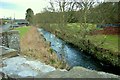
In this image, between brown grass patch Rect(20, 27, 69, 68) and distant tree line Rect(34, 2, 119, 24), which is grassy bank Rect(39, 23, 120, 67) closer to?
distant tree line Rect(34, 2, 119, 24)

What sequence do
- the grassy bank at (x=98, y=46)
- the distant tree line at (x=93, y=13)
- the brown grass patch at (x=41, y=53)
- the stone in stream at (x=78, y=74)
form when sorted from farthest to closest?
the distant tree line at (x=93, y=13) < the grassy bank at (x=98, y=46) < the brown grass patch at (x=41, y=53) < the stone in stream at (x=78, y=74)

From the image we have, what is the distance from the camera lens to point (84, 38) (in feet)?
69.2

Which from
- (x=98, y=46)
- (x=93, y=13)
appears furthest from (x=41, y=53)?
(x=93, y=13)

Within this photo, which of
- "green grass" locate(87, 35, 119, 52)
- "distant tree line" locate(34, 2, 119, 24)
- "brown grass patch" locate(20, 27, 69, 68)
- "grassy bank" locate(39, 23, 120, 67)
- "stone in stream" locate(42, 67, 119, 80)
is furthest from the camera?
"distant tree line" locate(34, 2, 119, 24)

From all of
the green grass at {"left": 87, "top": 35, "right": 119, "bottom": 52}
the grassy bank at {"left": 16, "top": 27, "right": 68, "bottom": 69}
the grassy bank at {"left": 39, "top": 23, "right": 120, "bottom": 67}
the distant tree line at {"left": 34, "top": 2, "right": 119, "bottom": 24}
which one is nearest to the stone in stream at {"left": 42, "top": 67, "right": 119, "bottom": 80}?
the grassy bank at {"left": 16, "top": 27, "right": 68, "bottom": 69}

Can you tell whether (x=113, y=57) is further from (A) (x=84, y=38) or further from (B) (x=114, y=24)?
(B) (x=114, y=24)

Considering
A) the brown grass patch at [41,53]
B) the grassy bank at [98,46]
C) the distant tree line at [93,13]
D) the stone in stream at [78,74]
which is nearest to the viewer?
the stone in stream at [78,74]

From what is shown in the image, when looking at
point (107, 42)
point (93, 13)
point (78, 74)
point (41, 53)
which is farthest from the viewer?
point (93, 13)

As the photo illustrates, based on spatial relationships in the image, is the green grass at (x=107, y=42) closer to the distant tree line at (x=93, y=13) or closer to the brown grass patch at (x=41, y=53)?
the distant tree line at (x=93, y=13)

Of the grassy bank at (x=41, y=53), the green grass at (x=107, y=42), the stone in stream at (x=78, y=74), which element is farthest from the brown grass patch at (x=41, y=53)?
the green grass at (x=107, y=42)

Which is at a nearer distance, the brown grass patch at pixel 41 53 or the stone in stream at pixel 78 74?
the stone in stream at pixel 78 74

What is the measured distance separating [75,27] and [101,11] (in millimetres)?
7948

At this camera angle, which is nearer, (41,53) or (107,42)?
(41,53)

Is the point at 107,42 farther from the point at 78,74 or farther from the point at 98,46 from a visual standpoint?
the point at 78,74
